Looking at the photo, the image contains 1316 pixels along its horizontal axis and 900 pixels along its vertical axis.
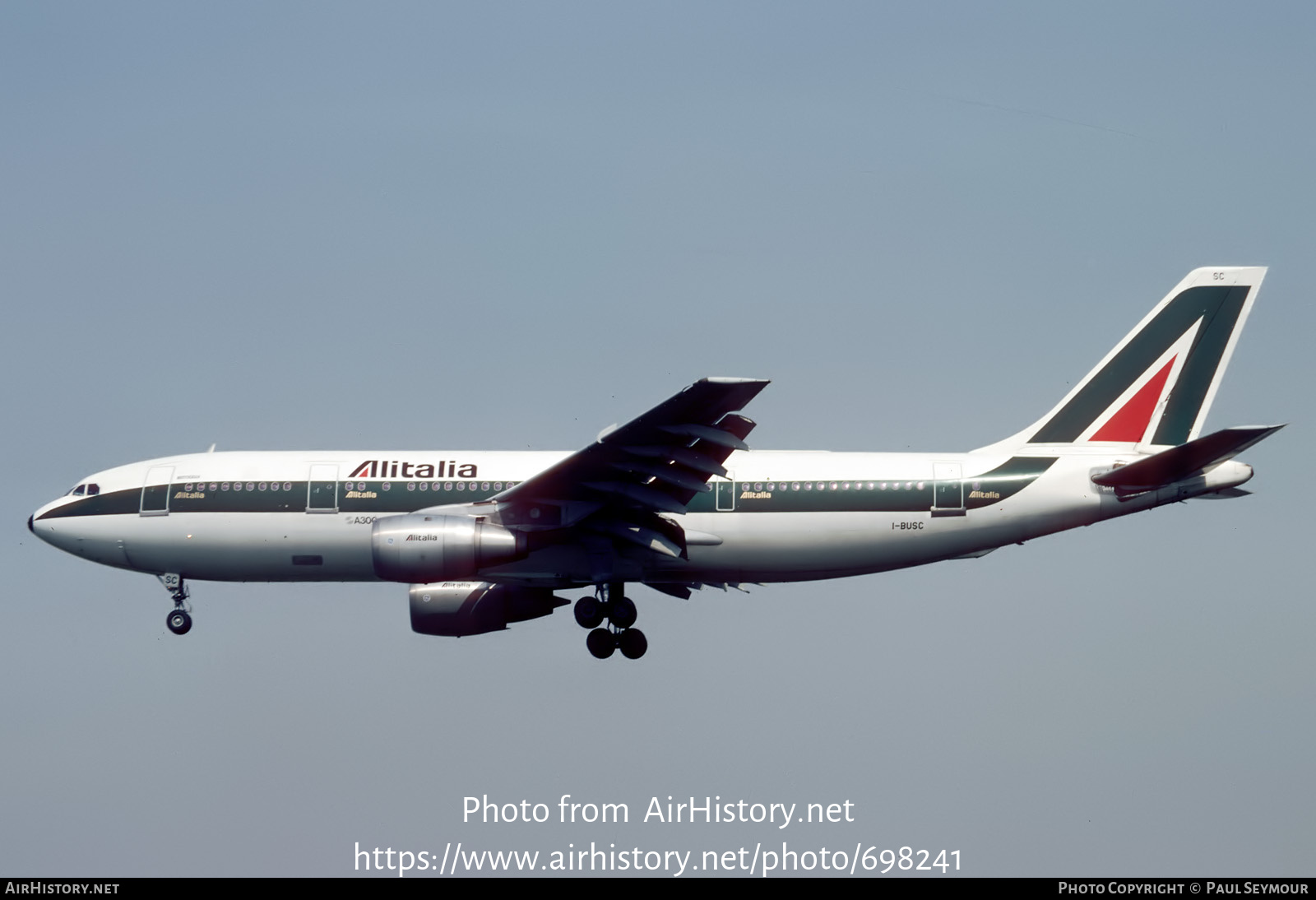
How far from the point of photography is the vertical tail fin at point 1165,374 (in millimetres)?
34906

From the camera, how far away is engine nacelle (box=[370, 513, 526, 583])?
31.3m

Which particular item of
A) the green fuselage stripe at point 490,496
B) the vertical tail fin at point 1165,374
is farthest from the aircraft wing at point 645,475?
the vertical tail fin at point 1165,374

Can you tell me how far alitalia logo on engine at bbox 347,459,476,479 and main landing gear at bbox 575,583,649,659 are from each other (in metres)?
3.98

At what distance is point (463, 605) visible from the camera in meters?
35.4

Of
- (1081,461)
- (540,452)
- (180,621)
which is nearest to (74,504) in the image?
(180,621)

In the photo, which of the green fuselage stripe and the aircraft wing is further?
the green fuselage stripe

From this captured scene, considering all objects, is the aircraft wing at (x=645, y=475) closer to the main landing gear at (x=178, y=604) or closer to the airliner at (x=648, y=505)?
the airliner at (x=648, y=505)

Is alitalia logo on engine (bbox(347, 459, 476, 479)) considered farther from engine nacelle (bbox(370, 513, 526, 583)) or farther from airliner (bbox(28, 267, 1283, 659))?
engine nacelle (bbox(370, 513, 526, 583))

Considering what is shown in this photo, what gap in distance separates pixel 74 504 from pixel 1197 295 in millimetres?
26938

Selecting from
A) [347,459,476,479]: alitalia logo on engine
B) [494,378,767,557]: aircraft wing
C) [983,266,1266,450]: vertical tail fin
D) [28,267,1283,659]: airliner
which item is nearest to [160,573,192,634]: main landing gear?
[28,267,1283,659]: airliner

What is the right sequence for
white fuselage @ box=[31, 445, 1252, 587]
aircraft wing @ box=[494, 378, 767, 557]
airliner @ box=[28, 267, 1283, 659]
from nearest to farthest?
aircraft wing @ box=[494, 378, 767, 557], airliner @ box=[28, 267, 1283, 659], white fuselage @ box=[31, 445, 1252, 587]

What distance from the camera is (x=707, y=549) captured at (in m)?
33.8
